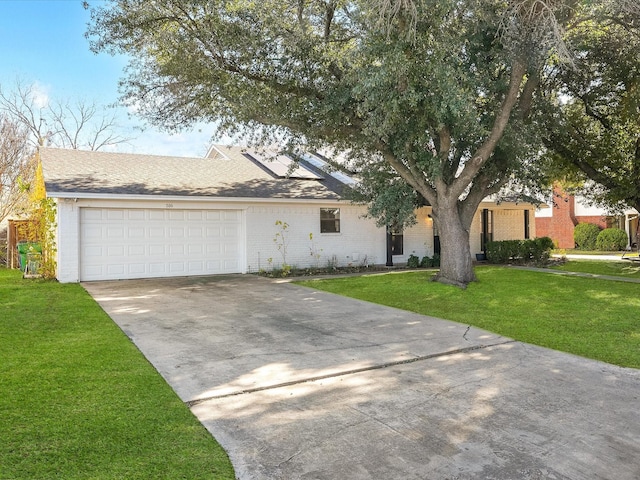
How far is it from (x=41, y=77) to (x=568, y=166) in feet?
90.1

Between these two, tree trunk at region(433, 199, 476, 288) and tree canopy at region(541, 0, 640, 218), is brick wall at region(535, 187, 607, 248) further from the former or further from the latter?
tree trunk at region(433, 199, 476, 288)

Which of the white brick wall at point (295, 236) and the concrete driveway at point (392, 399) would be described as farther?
Answer: the white brick wall at point (295, 236)

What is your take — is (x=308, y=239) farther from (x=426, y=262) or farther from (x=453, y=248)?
(x=453, y=248)

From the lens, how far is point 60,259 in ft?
40.9

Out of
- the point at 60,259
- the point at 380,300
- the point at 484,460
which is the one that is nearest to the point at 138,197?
the point at 60,259

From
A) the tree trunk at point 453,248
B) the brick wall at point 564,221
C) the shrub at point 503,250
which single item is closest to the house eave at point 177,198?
the tree trunk at point 453,248

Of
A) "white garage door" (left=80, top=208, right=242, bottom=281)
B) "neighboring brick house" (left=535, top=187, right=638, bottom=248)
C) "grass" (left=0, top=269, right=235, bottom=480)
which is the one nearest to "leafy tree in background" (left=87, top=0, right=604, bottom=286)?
"white garage door" (left=80, top=208, right=242, bottom=281)

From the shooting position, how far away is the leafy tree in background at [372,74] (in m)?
9.20

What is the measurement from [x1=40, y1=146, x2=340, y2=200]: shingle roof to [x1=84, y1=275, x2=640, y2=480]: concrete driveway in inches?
249

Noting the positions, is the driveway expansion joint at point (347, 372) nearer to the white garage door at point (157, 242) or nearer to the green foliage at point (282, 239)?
the green foliage at point (282, 239)

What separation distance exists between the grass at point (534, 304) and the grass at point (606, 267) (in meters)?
2.18

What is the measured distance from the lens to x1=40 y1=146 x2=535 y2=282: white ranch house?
42.2ft

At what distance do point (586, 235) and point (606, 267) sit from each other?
431 inches

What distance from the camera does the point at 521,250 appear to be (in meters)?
18.1
